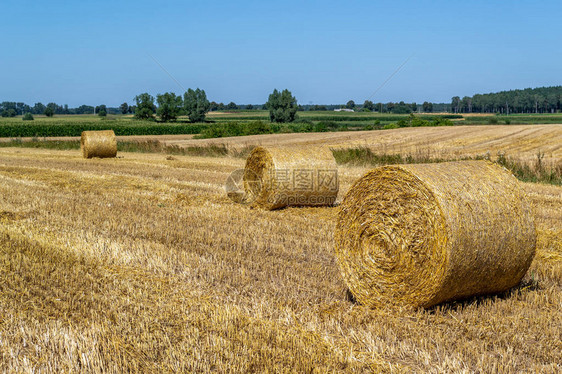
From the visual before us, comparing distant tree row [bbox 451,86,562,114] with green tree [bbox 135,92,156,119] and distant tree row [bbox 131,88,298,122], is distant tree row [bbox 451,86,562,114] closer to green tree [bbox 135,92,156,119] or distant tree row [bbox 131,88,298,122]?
distant tree row [bbox 131,88,298,122]

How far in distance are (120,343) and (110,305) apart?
38.7 inches

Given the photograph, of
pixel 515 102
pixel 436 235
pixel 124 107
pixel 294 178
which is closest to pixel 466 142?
pixel 294 178

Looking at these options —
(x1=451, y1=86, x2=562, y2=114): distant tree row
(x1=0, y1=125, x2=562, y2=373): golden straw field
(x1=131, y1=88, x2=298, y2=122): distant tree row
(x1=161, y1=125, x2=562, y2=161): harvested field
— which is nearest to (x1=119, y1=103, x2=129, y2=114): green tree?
(x1=131, y1=88, x2=298, y2=122): distant tree row

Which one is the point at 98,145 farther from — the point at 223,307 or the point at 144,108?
the point at 144,108

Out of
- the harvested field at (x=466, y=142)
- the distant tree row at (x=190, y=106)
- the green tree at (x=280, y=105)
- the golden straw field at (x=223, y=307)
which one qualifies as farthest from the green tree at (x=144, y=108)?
the golden straw field at (x=223, y=307)

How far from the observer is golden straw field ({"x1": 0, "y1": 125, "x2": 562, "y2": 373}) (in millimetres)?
4344

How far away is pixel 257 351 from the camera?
443cm

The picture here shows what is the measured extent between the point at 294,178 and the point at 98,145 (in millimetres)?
14950

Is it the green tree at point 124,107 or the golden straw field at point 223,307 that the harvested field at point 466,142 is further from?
the green tree at point 124,107

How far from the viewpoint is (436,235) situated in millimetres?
5277

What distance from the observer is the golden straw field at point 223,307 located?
4.34 metres

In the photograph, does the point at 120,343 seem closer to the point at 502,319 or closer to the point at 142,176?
the point at 502,319

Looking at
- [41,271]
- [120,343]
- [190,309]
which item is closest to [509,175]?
[190,309]

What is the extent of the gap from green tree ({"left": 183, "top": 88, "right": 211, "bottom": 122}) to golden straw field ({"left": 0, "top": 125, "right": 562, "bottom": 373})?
88.6 metres
